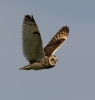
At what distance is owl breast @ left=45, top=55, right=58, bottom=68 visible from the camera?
24.5 metres

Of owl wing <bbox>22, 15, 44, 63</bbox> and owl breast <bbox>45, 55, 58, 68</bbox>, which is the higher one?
owl wing <bbox>22, 15, 44, 63</bbox>

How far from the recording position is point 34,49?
23688 millimetres

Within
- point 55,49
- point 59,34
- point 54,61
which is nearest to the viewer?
point 54,61

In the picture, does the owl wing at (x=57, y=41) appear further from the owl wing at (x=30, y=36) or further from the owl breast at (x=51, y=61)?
the owl wing at (x=30, y=36)

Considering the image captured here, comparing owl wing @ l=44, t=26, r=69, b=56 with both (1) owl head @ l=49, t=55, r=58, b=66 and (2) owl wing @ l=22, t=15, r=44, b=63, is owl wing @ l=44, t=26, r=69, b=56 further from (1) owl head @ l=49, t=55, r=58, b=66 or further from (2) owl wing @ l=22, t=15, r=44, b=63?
(2) owl wing @ l=22, t=15, r=44, b=63

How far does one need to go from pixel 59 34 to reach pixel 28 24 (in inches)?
248

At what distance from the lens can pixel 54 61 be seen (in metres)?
24.9

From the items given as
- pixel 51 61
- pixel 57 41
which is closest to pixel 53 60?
pixel 51 61

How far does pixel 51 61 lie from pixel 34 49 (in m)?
1.31

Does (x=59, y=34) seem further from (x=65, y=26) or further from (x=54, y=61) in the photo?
(x=54, y=61)

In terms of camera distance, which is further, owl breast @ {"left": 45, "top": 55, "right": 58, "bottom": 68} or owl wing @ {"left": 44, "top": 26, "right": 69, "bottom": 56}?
owl wing @ {"left": 44, "top": 26, "right": 69, "bottom": 56}

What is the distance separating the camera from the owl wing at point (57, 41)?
26341 mm

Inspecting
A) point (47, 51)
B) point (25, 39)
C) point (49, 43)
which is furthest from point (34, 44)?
point (49, 43)

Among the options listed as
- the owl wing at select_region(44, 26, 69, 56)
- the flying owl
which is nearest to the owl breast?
the flying owl
